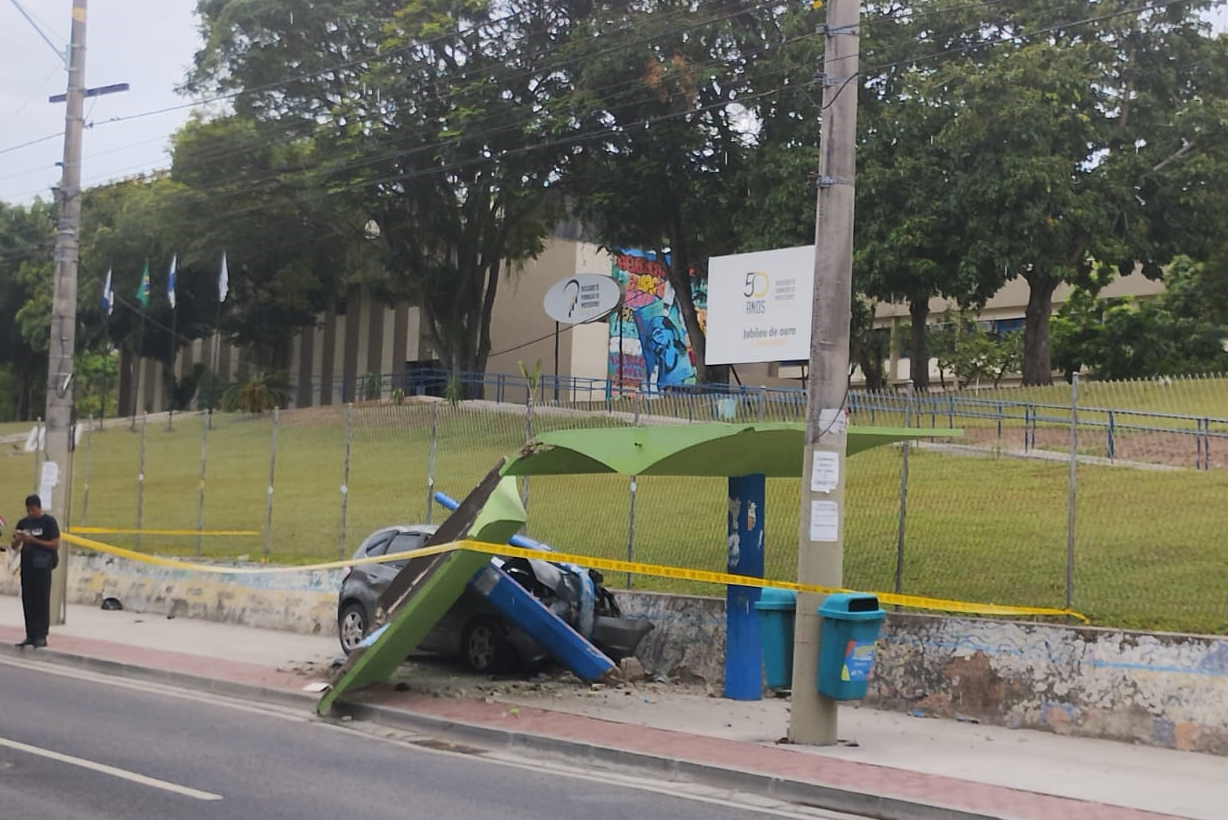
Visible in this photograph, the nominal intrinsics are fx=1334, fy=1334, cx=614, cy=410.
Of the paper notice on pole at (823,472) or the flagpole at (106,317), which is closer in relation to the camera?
the paper notice on pole at (823,472)

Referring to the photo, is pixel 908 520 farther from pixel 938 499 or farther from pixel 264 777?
pixel 264 777

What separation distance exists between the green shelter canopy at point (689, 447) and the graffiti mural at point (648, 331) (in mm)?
44515

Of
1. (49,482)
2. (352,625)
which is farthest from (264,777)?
(49,482)

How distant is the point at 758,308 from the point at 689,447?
7.87m

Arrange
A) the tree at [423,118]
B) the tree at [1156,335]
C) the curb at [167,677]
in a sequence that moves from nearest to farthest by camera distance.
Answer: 1. the curb at [167,677]
2. the tree at [423,118]
3. the tree at [1156,335]

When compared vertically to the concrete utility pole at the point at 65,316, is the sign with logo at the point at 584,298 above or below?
above

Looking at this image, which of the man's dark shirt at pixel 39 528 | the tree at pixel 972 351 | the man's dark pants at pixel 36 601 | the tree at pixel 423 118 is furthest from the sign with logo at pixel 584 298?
the man's dark pants at pixel 36 601

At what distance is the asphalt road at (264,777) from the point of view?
26.6 feet

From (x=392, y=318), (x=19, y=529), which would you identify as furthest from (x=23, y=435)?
(x=19, y=529)

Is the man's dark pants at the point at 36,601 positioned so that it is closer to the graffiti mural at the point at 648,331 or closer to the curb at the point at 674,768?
the curb at the point at 674,768

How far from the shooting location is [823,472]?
10.5 meters

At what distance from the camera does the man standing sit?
15742mm

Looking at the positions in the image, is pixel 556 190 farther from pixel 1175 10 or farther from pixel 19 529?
pixel 19 529

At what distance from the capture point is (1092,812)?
8289 mm
